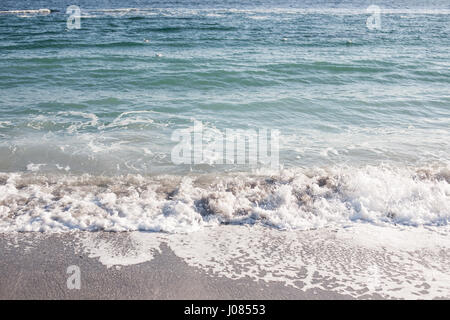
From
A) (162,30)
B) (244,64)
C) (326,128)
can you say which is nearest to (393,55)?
(244,64)

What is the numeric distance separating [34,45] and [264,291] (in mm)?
17335

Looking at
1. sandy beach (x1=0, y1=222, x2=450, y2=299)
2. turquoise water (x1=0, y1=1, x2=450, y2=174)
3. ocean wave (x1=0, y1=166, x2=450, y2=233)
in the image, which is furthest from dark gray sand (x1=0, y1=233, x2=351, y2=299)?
turquoise water (x1=0, y1=1, x2=450, y2=174)

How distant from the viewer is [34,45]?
16.9 meters

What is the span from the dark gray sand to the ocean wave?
640 mm

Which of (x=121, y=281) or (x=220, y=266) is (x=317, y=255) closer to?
(x=220, y=266)

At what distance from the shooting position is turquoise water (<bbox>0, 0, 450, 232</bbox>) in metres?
5.28

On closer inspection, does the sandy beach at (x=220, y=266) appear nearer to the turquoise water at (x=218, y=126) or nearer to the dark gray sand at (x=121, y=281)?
the dark gray sand at (x=121, y=281)

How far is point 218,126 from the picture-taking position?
885 centimetres

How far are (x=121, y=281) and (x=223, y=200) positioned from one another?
1.99 m

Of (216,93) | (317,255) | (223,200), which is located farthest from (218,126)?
(317,255)

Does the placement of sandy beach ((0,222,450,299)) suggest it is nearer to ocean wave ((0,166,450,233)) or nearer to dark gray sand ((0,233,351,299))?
dark gray sand ((0,233,351,299))

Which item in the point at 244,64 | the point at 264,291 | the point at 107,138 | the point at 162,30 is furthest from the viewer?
the point at 162,30
